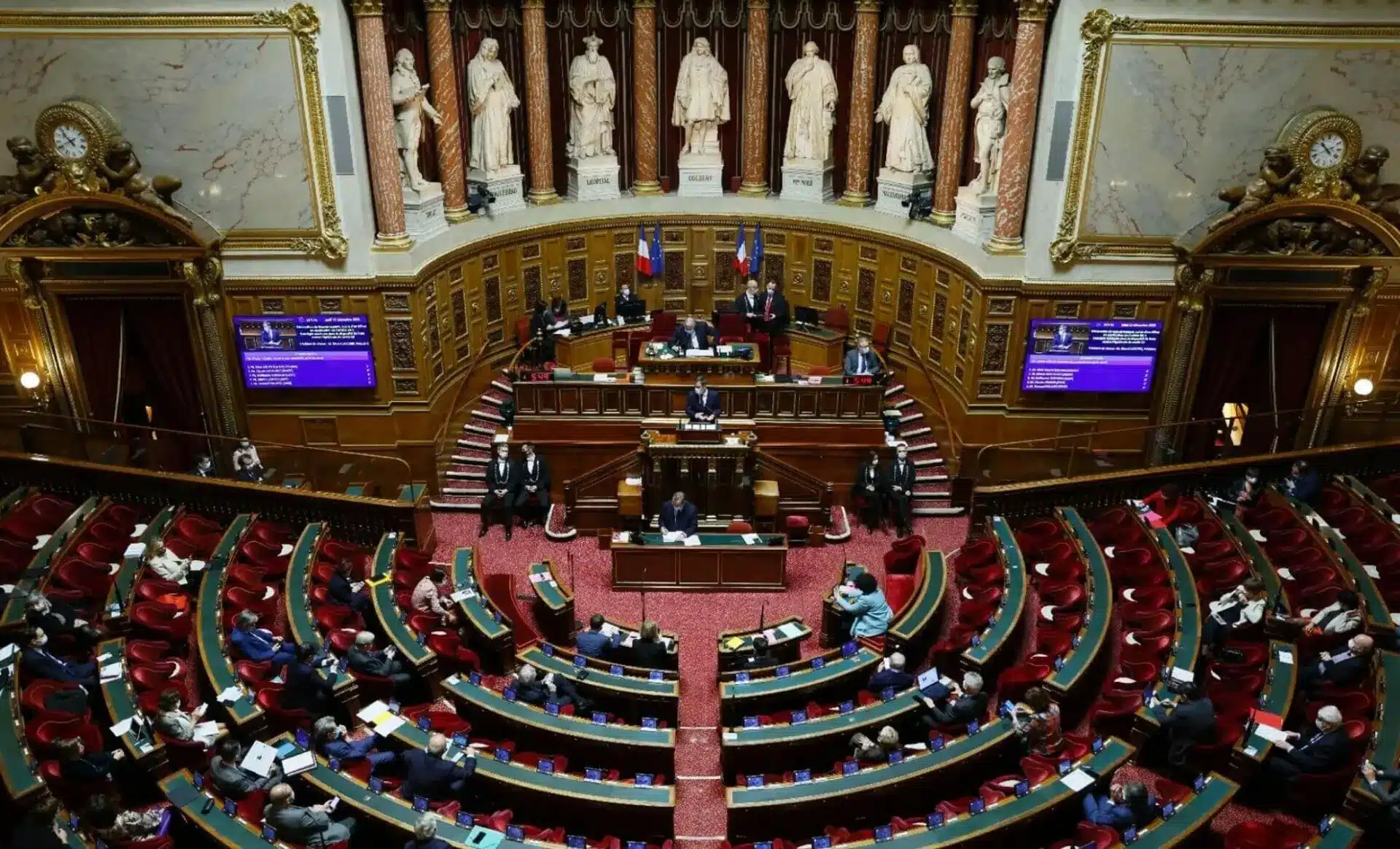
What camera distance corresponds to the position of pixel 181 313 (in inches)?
639

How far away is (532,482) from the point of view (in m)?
16.1

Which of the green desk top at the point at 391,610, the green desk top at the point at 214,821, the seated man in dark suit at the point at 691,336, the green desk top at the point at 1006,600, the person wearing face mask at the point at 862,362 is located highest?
the seated man in dark suit at the point at 691,336

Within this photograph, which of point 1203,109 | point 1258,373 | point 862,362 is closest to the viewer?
point 1203,109

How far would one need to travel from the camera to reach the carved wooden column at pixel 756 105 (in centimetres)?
1958

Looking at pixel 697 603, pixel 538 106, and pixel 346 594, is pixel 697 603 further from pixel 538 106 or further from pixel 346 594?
pixel 538 106

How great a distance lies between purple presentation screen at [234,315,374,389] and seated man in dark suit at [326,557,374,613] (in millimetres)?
4287

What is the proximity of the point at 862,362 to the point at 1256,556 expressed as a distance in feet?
20.8

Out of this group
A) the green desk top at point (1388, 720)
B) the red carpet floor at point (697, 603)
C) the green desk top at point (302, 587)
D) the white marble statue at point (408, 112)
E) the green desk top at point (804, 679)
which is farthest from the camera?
the white marble statue at point (408, 112)

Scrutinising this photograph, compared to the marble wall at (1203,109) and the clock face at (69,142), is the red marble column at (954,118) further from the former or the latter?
the clock face at (69,142)

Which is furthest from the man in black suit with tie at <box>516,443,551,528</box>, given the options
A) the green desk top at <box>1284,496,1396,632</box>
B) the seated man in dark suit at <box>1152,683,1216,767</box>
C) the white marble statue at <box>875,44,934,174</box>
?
the green desk top at <box>1284,496,1396,632</box>

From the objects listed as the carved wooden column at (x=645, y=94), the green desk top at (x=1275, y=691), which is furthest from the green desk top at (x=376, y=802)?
the carved wooden column at (x=645, y=94)

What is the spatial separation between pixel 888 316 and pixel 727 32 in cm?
612

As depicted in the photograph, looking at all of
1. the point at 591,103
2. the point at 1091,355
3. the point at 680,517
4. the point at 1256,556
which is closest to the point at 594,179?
the point at 591,103

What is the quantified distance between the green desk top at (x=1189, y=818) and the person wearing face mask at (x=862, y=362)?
8794 millimetres
